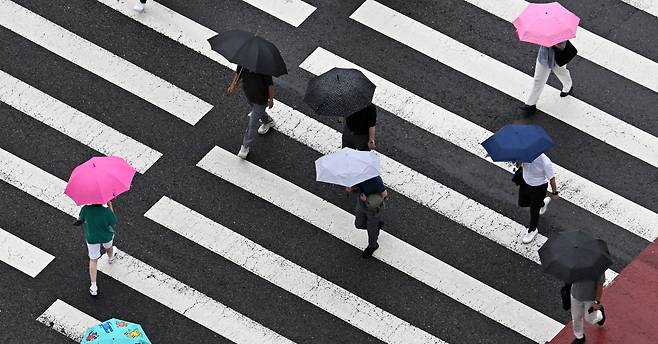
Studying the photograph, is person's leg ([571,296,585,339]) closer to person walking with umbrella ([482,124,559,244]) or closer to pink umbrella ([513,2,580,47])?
person walking with umbrella ([482,124,559,244])

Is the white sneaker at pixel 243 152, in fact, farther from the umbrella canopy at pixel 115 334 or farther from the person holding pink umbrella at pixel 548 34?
the umbrella canopy at pixel 115 334

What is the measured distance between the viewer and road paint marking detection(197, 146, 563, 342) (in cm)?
1641

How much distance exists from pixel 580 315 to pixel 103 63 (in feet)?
24.2

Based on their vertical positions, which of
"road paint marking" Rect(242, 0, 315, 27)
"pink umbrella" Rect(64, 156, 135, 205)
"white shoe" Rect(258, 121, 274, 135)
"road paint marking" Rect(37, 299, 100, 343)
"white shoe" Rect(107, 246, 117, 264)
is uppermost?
"pink umbrella" Rect(64, 156, 135, 205)

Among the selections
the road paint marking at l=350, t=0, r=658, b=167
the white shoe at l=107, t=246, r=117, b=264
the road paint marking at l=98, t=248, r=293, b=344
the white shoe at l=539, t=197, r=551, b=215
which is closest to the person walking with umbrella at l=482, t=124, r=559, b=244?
the white shoe at l=539, t=197, r=551, b=215

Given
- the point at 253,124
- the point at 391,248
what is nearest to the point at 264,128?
the point at 253,124

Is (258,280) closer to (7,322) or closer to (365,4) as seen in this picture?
(7,322)

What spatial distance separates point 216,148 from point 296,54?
1.93m

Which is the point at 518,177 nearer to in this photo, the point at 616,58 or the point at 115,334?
the point at 616,58

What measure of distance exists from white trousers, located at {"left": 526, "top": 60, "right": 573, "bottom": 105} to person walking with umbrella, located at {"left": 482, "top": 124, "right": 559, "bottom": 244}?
68.6 inches

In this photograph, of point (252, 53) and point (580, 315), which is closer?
point (580, 315)

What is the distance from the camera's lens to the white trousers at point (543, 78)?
18031 mm

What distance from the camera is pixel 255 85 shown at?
675 inches

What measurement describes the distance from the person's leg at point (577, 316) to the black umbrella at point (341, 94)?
3.32 meters
